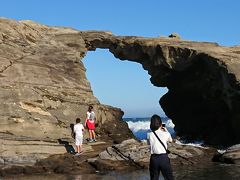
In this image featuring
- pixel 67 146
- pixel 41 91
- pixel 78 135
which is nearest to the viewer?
pixel 78 135

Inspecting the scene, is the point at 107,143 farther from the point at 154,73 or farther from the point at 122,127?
the point at 154,73

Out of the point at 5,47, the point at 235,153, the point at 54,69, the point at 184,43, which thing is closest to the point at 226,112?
the point at 184,43

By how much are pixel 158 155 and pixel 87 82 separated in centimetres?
2166

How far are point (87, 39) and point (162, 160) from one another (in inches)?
1103

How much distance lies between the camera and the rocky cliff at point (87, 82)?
2917cm

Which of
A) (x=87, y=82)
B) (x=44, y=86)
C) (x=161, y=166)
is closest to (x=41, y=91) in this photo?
(x=44, y=86)

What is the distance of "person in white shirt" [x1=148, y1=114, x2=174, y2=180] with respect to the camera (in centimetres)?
1291

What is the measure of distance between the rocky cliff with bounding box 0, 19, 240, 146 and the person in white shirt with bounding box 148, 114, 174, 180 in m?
15.7

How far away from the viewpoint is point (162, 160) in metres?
12.9

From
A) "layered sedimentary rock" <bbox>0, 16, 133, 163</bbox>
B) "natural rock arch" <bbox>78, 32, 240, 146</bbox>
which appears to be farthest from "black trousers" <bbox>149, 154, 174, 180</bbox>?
"natural rock arch" <bbox>78, 32, 240, 146</bbox>

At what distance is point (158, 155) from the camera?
512 inches

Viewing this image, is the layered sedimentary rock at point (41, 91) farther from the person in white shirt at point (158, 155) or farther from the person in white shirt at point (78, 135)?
the person in white shirt at point (158, 155)

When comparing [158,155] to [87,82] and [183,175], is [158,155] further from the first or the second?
[87,82]

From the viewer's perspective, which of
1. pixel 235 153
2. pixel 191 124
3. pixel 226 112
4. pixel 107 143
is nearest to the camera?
pixel 235 153
